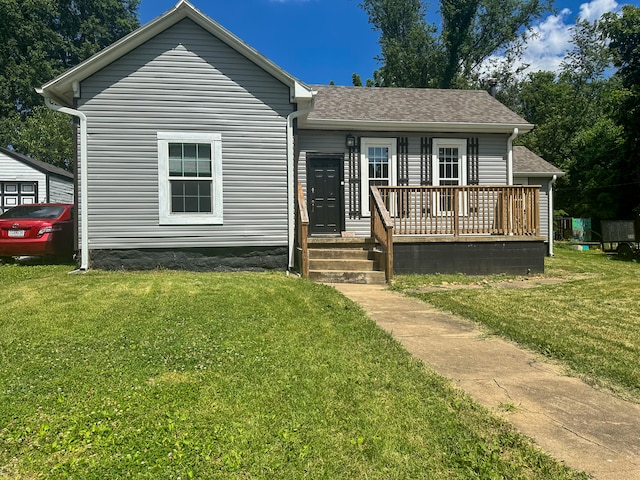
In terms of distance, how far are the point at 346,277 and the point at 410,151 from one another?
4796 millimetres

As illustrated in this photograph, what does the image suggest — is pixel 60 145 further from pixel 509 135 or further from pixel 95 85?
pixel 509 135

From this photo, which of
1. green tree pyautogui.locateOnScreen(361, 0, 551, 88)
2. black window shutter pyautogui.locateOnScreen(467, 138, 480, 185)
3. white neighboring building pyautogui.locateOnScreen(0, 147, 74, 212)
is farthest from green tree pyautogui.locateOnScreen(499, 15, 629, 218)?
white neighboring building pyautogui.locateOnScreen(0, 147, 74, 212)

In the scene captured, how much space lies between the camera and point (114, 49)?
7.74 meters

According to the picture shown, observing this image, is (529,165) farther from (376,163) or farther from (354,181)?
(354,181)

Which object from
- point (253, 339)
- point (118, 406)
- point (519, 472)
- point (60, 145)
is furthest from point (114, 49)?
point (60, 145)

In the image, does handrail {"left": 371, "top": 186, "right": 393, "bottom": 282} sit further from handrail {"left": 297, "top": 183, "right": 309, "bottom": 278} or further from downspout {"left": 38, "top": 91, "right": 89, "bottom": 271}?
downspout {"left": 38, "top": 91, "right": 89, "bottom": 271}

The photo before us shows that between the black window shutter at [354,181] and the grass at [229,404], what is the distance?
247 inches

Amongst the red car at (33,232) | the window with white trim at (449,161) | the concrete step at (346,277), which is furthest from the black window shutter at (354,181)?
the red car at (33,232)

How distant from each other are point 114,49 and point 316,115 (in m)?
4.81

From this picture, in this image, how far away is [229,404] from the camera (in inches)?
106

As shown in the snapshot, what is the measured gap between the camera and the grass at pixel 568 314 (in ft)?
11.8

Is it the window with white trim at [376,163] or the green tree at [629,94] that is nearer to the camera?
the window with white trim at [376,163]

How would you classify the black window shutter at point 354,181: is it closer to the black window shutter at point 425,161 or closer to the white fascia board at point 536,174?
the black window shutter at point 425,161

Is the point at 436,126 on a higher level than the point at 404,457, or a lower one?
higher
